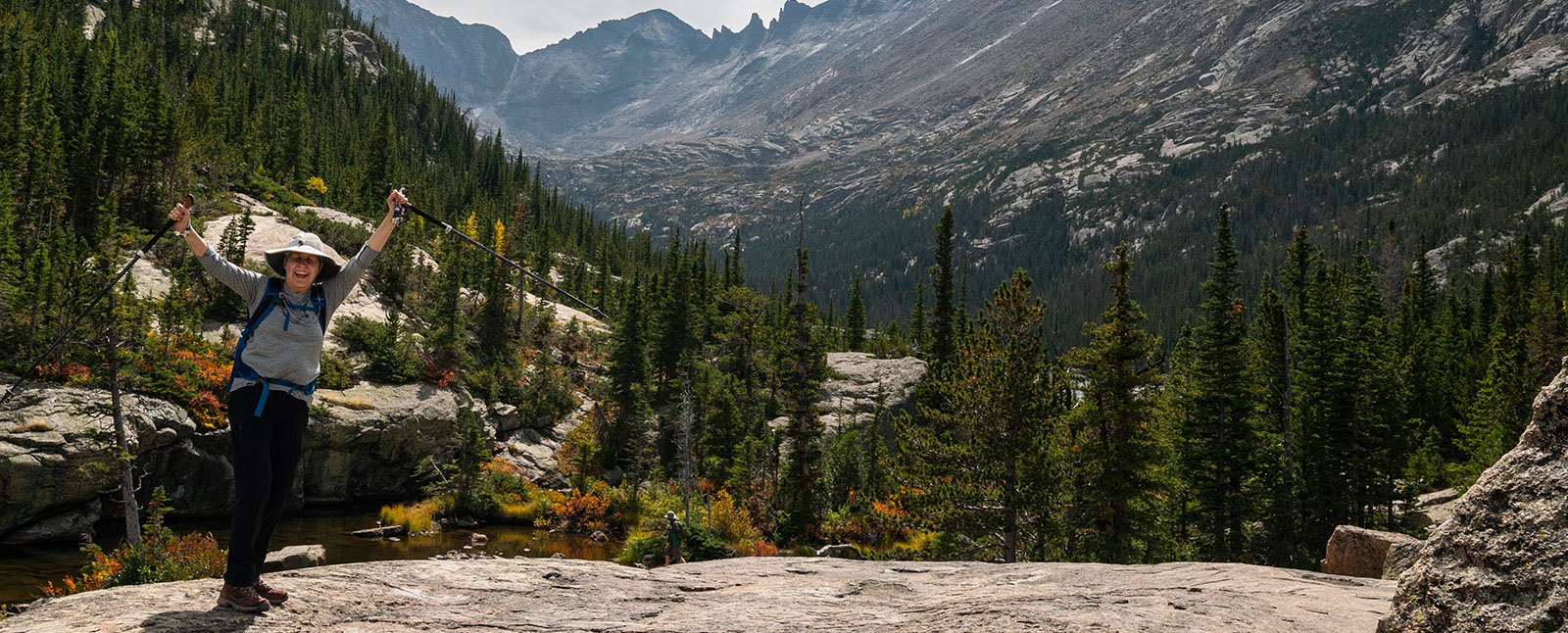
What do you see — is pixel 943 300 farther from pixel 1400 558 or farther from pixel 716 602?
pixel 716 602

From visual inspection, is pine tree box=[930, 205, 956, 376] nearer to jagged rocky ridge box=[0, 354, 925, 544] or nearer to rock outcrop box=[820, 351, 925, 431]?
rock outcrop box=[820, 351, 925, 431]

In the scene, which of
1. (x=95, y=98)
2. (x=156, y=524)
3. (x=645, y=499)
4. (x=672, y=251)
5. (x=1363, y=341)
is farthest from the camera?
(x=672, y=251)

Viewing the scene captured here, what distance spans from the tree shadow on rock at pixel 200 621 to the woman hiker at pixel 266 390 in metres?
0.10

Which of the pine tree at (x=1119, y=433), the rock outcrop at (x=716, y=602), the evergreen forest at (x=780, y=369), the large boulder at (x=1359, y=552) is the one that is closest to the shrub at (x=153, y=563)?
the evergreen forest at (x=780, y=369)

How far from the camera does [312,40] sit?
119250mm

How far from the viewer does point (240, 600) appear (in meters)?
4.84

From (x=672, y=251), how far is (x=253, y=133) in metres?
40.7

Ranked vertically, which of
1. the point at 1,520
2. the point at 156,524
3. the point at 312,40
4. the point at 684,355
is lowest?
the point at 1,520

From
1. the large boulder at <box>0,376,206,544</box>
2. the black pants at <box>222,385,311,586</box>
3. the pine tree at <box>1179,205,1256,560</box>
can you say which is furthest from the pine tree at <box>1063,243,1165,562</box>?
the large boulder at <box>0,376,206,544</box>

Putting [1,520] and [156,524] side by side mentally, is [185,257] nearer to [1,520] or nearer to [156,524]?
Answer: [1,520]

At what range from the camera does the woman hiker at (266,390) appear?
4.88 m

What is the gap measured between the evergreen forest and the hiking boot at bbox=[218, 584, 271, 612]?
3.82m

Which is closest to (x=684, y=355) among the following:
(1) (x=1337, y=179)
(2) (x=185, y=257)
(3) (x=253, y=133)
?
(2) (x=185, y=257)

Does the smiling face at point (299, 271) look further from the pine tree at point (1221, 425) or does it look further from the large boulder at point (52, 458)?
the pine tree at point (1221, 425)
